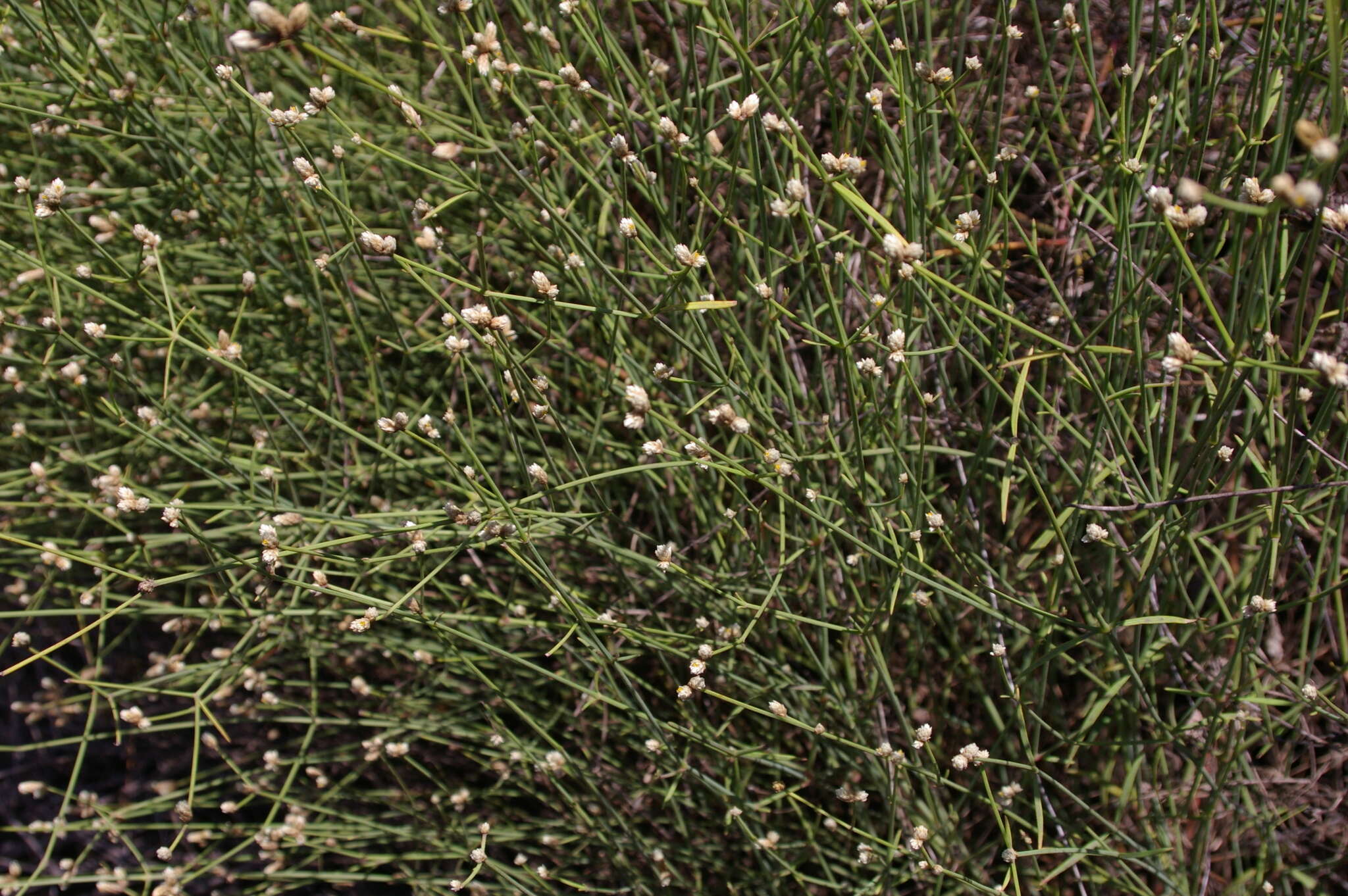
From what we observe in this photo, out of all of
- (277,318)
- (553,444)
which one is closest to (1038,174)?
(553,444)

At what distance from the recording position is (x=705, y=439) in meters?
1.49

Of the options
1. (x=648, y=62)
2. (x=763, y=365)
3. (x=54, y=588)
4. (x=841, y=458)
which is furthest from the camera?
(x=54, y=588)

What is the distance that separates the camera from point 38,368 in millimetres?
1696

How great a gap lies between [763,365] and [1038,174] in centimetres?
62

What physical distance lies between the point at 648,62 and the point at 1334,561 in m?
1.26

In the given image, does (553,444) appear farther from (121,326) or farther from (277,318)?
(121,326)

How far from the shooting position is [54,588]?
2.05 meters

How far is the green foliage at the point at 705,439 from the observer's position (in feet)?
3.91

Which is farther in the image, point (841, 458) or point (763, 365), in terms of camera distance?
point (763, 365)

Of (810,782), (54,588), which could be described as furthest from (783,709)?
(54,588)

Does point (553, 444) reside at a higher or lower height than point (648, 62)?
lower

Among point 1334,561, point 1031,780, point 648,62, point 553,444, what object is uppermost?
point 648,62

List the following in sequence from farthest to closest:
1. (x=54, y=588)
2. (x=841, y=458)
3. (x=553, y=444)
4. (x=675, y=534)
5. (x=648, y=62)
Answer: (x=54, y=588) < (x=553, y=444) < (x=675, y=534) < (x=648, y=62) < (x=841, y=458)

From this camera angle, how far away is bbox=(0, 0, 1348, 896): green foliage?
119cm
